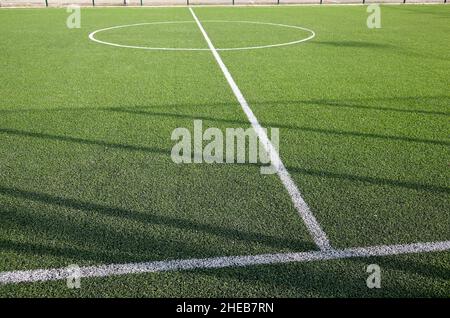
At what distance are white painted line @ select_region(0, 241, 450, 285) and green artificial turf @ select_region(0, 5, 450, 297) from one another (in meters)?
0.07

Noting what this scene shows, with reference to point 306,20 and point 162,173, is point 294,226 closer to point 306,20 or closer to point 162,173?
point 162,173

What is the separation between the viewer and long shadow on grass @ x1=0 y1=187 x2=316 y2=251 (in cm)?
360

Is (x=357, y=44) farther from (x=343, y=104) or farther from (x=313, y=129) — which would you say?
(x=313, y=129)

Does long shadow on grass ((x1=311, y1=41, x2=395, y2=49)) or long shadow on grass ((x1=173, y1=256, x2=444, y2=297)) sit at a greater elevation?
long shadow on grass ((x1=311, y1=41, x2=395, y2=49))

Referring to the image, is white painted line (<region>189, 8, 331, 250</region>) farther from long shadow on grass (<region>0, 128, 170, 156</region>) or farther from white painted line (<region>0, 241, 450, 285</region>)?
long shadow on grass (<region>0, 128, 170, 156</region>)

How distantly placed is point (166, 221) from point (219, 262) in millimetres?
738

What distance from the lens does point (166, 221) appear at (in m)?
3.86

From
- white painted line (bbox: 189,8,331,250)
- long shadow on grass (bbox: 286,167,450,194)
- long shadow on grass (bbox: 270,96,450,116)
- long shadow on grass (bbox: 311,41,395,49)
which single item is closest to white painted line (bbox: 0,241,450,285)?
white painted line (bbox: 189,8,331,250)

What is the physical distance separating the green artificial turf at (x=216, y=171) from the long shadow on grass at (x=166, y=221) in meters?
0.02

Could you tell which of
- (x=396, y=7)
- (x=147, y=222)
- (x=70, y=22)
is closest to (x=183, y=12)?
(x=70, y=22)

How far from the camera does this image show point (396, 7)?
71.7 feet

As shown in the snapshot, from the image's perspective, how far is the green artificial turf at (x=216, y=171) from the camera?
3305mm

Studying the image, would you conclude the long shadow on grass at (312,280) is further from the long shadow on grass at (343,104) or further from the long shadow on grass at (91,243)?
the long shadow on grass at (343,104)

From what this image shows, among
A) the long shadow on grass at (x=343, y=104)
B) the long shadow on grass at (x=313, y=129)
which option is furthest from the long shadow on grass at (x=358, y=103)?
the long shadow on grass at (x=313, y=129)
